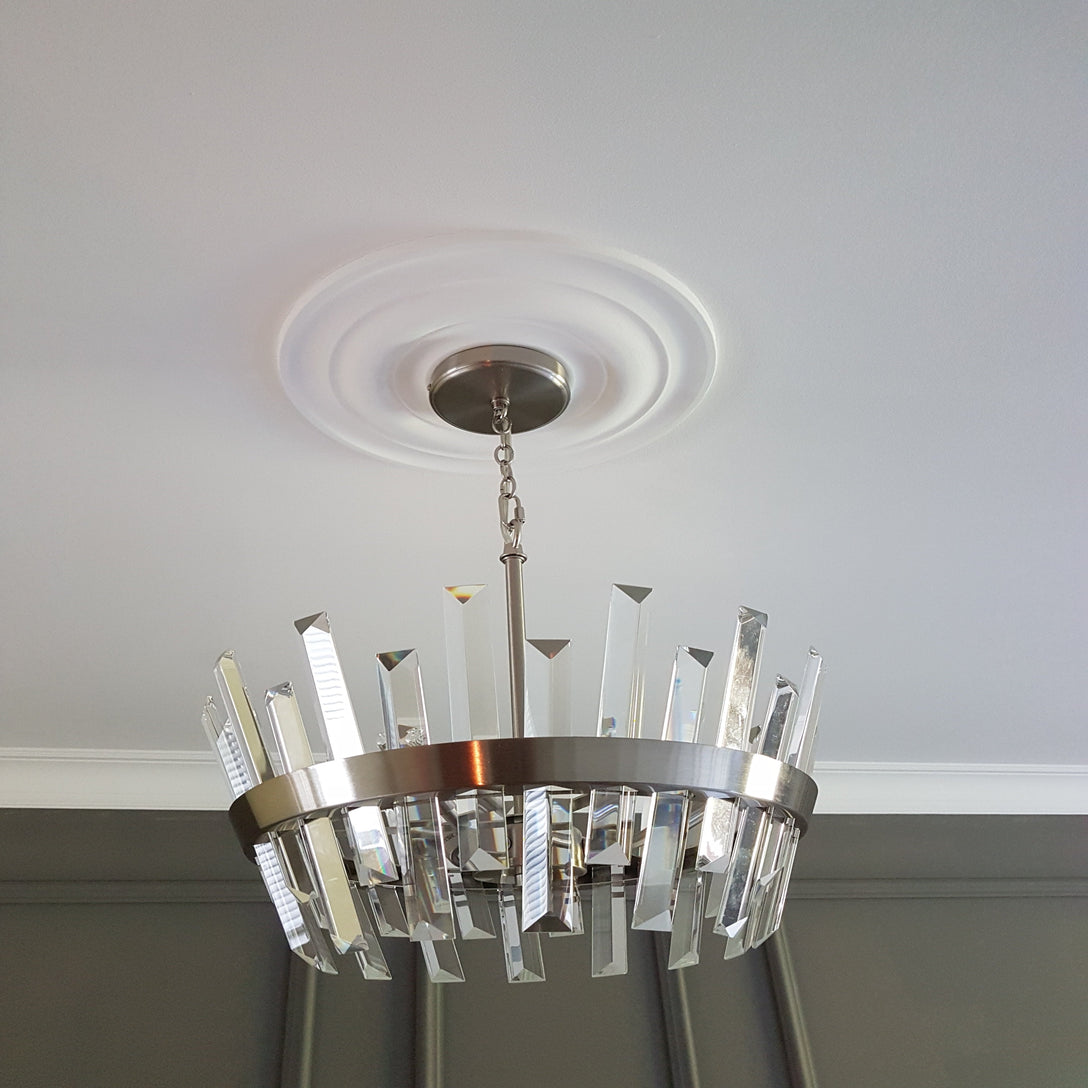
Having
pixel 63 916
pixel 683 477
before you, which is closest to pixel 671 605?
pixel 683 477

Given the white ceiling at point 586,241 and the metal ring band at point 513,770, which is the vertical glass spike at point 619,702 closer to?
the metal ring band at point 513,770

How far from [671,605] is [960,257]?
2.88 feet

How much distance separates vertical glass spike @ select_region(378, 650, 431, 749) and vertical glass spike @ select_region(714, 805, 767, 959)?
28 centimetres

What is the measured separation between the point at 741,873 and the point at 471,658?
296mm

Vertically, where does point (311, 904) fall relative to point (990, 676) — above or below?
below

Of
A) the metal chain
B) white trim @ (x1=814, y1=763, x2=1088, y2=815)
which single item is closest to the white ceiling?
the metal chain

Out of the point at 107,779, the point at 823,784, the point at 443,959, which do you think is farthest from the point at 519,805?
the point at 823,784

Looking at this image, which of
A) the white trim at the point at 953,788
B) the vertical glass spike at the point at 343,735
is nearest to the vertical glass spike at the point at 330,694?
the vertical glass spike at the point at 343,735

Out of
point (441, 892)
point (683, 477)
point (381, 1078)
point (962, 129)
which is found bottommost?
point (441, 892)

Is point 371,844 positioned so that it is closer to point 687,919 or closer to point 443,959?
point 443,959

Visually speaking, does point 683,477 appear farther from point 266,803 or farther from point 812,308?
point 266,803

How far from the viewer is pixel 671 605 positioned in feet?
6.23

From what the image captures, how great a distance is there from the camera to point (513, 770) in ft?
2.68

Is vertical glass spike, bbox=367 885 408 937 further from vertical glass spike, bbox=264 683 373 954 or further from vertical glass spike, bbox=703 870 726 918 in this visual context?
vertical glass spike, bbox=703 870 726 918
